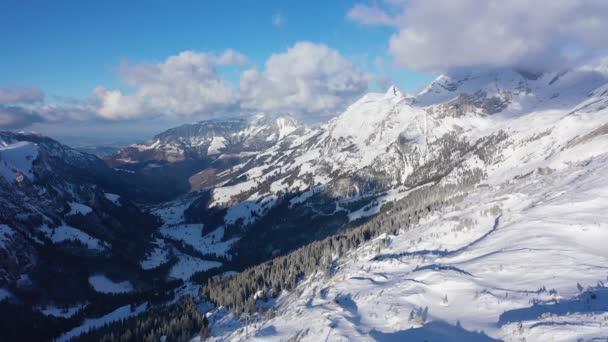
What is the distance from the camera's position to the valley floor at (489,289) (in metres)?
31.8

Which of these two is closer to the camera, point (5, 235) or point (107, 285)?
point (5, 235)

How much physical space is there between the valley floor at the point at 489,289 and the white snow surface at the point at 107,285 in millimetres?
Result: 126467

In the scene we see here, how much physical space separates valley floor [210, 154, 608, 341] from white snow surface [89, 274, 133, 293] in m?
126

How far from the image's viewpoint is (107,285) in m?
175

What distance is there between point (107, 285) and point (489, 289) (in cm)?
18448

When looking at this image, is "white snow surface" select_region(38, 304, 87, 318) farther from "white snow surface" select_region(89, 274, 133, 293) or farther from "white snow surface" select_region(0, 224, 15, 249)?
"white snow surface" select_region(0, 224, 15, 249)

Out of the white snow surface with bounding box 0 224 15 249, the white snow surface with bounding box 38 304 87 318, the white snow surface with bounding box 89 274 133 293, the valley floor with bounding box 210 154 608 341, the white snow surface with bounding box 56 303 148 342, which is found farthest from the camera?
the white snow surface with bounding box 89 274 133 293

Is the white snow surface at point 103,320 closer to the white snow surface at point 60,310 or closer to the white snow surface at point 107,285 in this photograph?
the white snow surface at point 60,310

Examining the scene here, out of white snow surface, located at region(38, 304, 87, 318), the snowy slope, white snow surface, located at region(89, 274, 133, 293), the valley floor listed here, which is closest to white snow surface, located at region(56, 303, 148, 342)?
white snow surface, located at region(38, 304, 87, 318)

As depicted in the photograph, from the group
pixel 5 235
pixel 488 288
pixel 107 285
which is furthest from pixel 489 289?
pixel 5 235

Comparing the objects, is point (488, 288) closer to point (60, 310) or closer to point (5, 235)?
point (60, 310)

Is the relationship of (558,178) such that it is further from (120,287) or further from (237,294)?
(120,287)

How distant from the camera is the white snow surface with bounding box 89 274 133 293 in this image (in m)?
171

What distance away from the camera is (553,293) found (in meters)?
34.7
